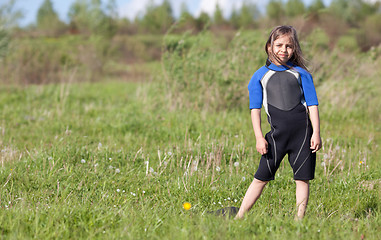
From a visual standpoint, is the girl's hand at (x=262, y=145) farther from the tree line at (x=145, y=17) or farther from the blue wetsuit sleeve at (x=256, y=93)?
the tree line at (x=145, y=17)

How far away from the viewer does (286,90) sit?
8.02ft

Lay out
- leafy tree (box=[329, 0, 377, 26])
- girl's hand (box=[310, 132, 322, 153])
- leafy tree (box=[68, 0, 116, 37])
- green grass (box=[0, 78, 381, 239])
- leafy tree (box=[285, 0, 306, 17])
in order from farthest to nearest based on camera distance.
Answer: leafy tree (box=[285, 0, 306, 17]) < leafy tree (box=[329, 0, 377, 26]) < leafy tree (box=[68, 0, 116, 37]) < girl's hand (box=[310, 132, 322, 153]) < green grass (box=[0, 78, 381, 239])

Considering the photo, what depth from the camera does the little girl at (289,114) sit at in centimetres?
244

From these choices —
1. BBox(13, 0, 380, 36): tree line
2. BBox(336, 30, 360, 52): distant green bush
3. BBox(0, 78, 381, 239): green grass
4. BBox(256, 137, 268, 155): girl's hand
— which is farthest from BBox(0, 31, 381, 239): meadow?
A: BBox(13, 0, 380, 36): tree line

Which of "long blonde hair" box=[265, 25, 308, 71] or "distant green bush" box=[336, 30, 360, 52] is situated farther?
"distant green bush" box=[336, 30, 360, 52]

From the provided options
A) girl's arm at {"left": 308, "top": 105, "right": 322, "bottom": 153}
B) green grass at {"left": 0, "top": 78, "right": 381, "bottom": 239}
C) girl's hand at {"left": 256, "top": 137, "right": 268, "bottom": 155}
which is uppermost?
girl's arm at {"left": 308, "top": 105, "right": 322, "bottom": 153}

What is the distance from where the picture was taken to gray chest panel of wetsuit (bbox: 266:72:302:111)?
2.45 meters

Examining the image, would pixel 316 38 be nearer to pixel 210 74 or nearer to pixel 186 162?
pixel 210 74

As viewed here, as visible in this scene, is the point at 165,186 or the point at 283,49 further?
the point at 165,186

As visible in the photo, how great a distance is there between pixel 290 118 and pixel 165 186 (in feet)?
4.19

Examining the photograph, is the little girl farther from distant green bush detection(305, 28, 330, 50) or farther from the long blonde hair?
distant green bush detection(305, 28, 330, 50)

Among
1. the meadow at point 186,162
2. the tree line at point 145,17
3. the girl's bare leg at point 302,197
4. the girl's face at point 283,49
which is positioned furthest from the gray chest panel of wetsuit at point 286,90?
the tree line at point 145,17

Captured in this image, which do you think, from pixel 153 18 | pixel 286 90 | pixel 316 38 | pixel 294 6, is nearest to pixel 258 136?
pixel 286 90

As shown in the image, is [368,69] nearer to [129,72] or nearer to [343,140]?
[343,140]
